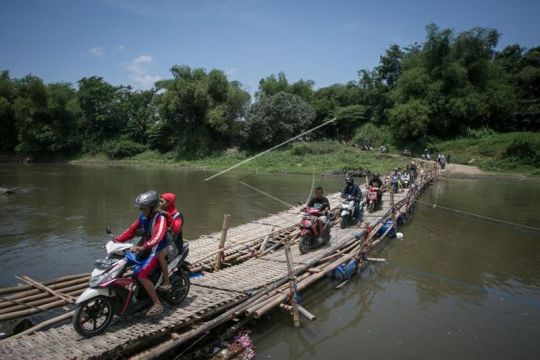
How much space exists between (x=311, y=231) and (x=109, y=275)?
18.7ft

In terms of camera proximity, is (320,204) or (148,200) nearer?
(148,200)

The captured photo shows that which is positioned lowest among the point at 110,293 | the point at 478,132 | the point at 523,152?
the point at 110,293

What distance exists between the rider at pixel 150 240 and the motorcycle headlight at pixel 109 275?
0.82ft

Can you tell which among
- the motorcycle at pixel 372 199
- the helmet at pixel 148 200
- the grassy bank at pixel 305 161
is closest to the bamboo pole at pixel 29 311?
the helmet at pixel 148 200

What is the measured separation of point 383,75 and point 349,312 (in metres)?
53.8

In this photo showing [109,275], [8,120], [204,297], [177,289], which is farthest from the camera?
[8,120]

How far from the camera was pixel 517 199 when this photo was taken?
23.5 meters

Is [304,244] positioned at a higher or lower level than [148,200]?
lower

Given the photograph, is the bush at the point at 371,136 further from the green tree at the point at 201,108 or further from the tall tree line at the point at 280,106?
the green tree at the point at 201,108

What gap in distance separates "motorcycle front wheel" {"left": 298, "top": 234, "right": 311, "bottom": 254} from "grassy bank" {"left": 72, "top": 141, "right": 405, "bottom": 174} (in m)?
26.5

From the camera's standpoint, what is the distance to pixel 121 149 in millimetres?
55406

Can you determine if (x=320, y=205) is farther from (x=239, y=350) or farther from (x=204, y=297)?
(x=239, y=350)

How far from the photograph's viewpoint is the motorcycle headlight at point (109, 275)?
520 cm

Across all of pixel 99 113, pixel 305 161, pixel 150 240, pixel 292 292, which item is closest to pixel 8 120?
pixel 99 113
